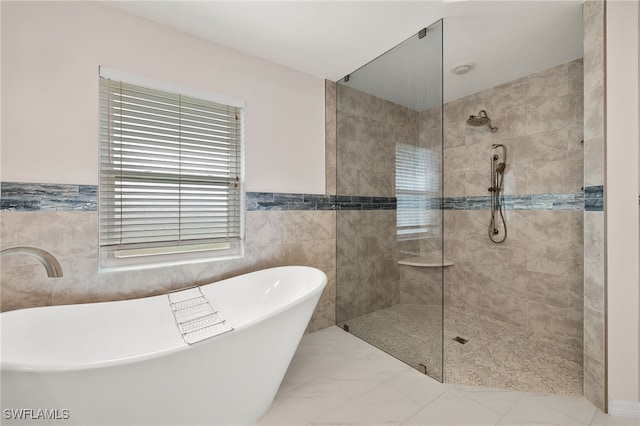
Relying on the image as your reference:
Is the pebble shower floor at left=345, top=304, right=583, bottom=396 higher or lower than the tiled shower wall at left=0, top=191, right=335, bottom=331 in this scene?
lower

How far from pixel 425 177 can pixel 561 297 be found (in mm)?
1781

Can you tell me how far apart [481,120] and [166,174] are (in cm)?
296

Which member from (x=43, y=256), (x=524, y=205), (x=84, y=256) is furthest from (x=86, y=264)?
(x=524, y=205)

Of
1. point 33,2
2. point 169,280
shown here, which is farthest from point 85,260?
point 33,2

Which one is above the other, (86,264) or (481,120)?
(481,120)

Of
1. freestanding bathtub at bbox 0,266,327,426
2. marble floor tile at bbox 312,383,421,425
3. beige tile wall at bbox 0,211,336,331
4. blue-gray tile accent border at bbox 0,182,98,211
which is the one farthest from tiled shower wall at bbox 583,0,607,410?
blue-gray tile accent border at bbox 0,182,98,211

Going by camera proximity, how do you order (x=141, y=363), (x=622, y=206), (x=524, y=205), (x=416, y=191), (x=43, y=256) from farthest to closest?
(x=524, y=205) → (x=416, y=191) → (x=622, y=206) → (x=43, y=256) → (x=141, y=363)

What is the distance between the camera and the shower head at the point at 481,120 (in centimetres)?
280

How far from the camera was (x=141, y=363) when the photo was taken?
102 centimetres

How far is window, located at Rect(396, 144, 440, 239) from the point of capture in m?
2.03

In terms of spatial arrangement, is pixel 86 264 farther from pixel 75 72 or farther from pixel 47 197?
pixel 75 72

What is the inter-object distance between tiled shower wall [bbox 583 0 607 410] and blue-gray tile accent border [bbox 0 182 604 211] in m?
0.09

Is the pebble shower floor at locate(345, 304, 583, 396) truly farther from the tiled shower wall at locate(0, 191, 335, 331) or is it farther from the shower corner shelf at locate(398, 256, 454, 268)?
the tiled shower wall at locate(0, 191, 335, 331)

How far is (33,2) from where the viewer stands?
154 cm
